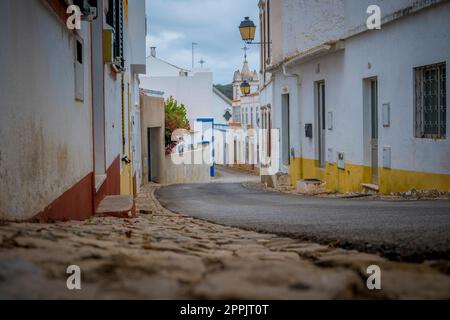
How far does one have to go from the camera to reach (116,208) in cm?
916

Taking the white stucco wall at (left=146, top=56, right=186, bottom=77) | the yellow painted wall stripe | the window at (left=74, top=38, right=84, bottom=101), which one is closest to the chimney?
the white stucco wall at (left=146, top=56, right=186, bottom=77)

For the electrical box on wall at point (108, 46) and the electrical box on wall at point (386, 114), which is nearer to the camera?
the electrical box on wall at point (108, 46)

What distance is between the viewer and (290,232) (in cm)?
632

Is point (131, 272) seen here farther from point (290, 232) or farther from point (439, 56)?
point (439, 56)

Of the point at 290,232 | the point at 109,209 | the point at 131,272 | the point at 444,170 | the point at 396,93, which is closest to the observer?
the point at 131,272

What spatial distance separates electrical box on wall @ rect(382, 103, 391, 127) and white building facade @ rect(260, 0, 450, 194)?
0.8 inches

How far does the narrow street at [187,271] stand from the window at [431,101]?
8.24 m

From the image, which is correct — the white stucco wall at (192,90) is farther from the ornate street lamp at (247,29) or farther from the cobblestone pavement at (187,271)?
the cobblestone pavement at (187,271)

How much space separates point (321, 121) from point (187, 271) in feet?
54.5

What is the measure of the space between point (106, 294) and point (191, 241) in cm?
225

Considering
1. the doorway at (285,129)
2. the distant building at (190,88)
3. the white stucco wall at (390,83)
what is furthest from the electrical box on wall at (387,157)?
the distant building at (190,88)

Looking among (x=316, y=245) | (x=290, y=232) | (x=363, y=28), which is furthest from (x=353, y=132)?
(x=316, y=245)

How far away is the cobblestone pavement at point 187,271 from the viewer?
330cm

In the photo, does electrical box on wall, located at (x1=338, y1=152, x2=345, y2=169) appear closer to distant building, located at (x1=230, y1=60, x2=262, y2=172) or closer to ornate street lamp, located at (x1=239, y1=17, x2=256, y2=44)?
ornate street lamp, located at (x1=239, y1=17, x2=256, y2=44)
